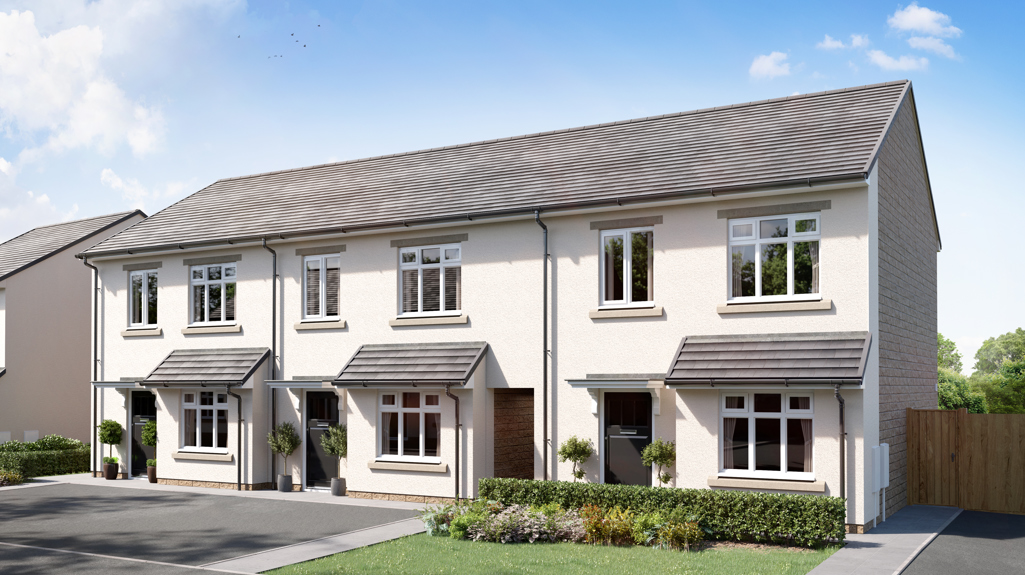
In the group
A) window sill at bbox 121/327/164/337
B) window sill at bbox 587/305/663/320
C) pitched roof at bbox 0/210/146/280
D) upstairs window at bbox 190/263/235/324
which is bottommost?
window sill at bbox 121/327/164/337

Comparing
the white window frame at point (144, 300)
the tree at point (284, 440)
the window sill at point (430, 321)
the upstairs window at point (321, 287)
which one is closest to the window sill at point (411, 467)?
the tree at point (284, 440)

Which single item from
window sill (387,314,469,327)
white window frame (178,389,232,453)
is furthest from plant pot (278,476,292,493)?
window sill (387,314,469,327)

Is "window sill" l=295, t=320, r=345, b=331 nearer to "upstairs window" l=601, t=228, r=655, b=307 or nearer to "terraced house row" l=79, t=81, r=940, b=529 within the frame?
"terraced house row" l=79, t=81, r=940, b=529

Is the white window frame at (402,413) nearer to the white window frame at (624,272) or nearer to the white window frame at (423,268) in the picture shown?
the white window frame at (423,268)

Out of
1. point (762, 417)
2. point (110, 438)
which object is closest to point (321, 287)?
point (110, 438)

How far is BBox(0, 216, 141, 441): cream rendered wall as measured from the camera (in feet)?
91.2

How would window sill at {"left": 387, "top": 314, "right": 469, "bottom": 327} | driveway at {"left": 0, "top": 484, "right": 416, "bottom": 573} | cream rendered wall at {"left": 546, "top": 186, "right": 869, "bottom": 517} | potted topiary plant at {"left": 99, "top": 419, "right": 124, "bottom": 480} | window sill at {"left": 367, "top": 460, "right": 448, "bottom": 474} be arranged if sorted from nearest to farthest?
driveway at {"left": 0, "top": 484, "right": 416, "bottom": 573} < cream rendered wall at {"left": 546, "top": 186, "right": 869, "bottom": 517} < window sill at {"left": 367, "top": 460, "right": 448, "bottom": 474} < window sill at {"left": 387, "top": 314, "right": 469, "bottom": 327} < potted topiary plant at {"left": 99, "top": 419, "right": 124, "bottom": 480}

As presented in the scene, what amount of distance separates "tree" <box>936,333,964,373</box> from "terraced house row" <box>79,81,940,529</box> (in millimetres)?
96052

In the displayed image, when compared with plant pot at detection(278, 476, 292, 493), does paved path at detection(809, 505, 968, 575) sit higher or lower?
higher

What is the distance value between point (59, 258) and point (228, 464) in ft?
40.5

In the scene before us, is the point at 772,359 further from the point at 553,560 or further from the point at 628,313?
the point at 553,560

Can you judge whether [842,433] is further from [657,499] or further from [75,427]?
[75,427]

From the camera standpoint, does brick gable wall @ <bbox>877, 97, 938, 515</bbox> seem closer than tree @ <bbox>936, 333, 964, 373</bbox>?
Yes

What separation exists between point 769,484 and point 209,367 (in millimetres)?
14134
